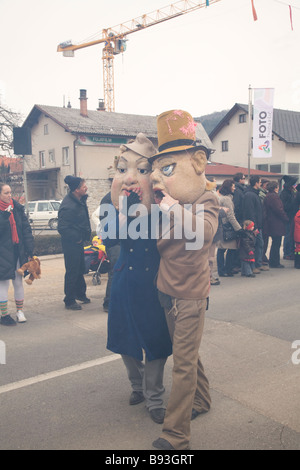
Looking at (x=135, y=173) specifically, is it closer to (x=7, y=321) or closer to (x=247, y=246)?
(x=7, y=321)

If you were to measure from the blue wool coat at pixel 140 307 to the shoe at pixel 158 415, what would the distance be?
0.38m

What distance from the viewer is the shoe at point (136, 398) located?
3586 mm

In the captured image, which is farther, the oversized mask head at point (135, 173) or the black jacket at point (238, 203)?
the black jacket at point (238, 203)

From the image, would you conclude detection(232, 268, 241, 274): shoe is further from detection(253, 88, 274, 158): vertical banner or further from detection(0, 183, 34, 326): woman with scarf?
detection(253, 88, 274, 158): vertical banner

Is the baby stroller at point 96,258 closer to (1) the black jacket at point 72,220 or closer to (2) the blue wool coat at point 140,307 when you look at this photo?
(1) the black jacket at point 72,220

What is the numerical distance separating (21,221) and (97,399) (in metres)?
3.09

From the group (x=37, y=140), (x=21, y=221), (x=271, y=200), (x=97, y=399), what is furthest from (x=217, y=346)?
(x=37, y=140)

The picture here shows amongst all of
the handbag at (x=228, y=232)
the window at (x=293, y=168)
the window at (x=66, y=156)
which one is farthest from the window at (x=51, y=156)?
the handbag at (x=228, y=232)

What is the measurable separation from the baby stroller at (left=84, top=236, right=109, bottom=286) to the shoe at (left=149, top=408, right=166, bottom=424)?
5.04 meters

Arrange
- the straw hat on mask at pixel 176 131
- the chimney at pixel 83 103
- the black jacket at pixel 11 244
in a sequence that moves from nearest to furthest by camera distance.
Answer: the straw hat on mask at pixel 176 131
the black jacket at pixel 11 244
the chimney at pixel 83 103

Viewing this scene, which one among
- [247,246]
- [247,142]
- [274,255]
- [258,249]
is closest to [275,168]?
[247,142]

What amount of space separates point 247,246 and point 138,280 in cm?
581

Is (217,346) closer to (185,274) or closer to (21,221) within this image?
(185,274)
